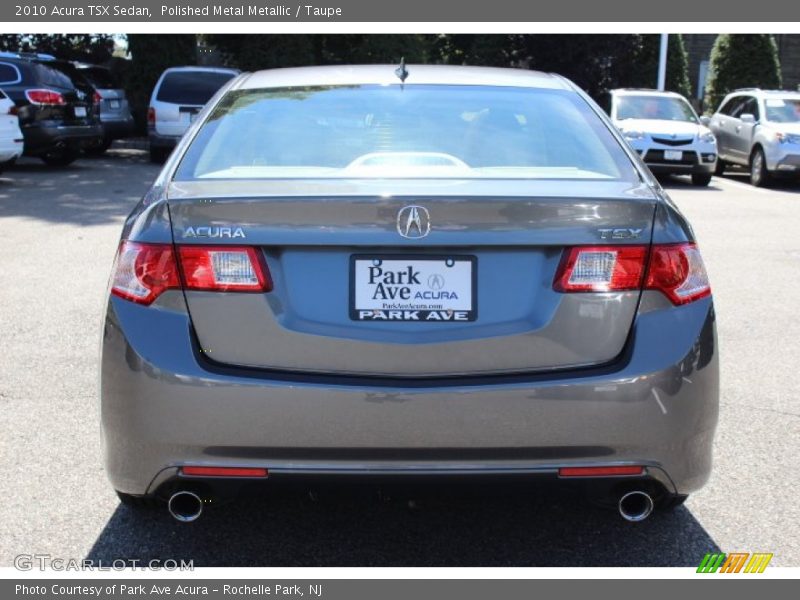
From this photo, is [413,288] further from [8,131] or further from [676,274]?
[8,131]

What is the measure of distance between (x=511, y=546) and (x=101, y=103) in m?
18.7

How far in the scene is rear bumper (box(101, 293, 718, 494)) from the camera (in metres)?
3.02

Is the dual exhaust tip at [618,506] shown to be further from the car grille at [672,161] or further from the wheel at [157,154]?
the wheel at [157,154]

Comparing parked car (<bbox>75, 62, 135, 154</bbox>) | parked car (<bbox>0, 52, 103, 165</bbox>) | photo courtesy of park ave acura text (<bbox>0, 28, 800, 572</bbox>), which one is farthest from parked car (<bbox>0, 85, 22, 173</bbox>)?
photo courtesy of park ave acura text (<bbox>0, 28, 800, 572</bbox>)

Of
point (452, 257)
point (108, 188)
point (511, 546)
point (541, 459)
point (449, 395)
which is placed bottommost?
point (108, 188)

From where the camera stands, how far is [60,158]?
18.9 m

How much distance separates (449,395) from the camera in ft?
9.89

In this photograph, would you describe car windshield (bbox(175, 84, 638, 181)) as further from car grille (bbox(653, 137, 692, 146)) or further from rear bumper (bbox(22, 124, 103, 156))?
car grille (bbox(653, 137, 692, 146))

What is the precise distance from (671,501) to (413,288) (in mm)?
1274

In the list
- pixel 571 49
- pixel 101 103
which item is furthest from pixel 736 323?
pixel 571 49

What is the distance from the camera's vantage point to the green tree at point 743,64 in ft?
95.0
